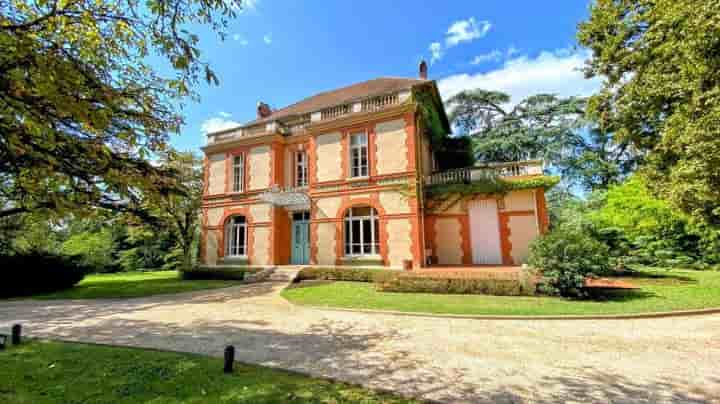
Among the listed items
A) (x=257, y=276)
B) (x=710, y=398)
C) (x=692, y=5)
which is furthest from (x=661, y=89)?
(x=257, y=276)

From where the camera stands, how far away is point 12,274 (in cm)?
1062

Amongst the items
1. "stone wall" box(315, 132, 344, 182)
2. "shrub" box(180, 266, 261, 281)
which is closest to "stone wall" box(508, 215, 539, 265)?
"stone wall" box(315, 132, 344, 182)

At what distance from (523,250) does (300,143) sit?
10.9 m

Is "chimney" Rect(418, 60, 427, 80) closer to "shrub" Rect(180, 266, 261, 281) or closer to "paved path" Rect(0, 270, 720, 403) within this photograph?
"shrub" Rect(180, 266, 261, 281)

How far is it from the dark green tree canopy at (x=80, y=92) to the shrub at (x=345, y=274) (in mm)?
8103

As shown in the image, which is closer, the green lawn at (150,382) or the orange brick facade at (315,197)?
the green lawn at (150,382)

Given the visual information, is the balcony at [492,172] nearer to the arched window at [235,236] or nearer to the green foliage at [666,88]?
the green foliage at [666,88]

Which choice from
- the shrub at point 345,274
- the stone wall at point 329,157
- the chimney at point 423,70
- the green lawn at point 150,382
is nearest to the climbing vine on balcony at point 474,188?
the shrub at point 345,274

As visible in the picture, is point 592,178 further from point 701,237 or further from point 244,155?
point 244,155

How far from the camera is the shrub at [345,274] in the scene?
35.7 ft

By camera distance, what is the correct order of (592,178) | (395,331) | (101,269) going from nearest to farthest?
(395,331) → (592,178) → (101,269)

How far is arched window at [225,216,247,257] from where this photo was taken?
1512 centimetres

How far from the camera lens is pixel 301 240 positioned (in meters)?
14.5

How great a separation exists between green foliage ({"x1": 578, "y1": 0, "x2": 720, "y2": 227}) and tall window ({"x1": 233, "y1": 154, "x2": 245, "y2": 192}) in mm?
15742
